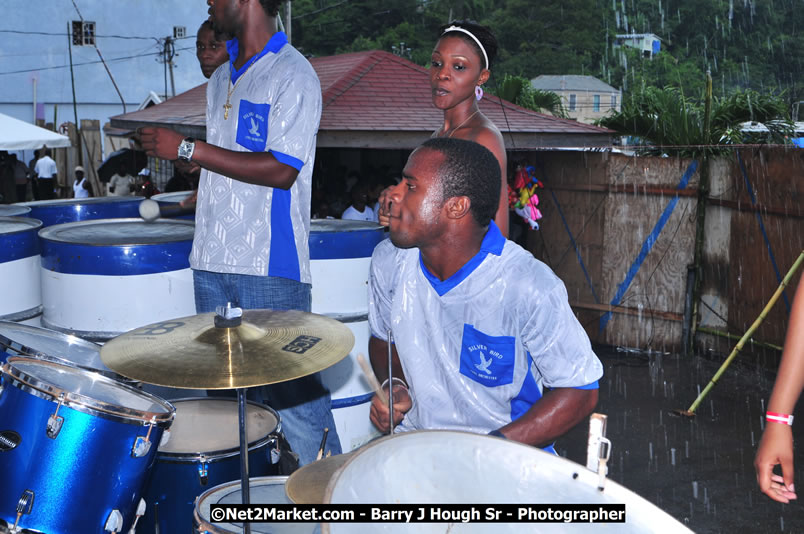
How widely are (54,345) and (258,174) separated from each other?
3.21 ft

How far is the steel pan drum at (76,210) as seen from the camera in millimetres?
4789

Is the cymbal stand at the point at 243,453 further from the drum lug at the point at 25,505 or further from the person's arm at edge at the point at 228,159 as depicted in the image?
the person's arm at edge at the point at 228,159

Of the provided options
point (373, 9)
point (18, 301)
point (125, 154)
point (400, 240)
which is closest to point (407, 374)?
point (400, 240)

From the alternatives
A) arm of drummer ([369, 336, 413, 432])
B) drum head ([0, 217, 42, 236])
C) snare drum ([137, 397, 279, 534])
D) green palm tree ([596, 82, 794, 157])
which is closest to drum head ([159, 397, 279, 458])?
snare drum ([137, 397, 279, 534])

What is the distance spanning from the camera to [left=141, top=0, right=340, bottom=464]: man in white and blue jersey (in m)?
2.98

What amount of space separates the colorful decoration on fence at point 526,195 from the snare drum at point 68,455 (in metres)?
6.51

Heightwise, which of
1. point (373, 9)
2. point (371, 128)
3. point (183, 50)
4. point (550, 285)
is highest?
point (373, 9)

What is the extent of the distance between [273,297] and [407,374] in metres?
0.93

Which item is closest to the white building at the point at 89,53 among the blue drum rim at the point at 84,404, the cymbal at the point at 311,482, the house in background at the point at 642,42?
the house in background at the point at 642,42

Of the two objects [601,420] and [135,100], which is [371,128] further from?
[135,100]

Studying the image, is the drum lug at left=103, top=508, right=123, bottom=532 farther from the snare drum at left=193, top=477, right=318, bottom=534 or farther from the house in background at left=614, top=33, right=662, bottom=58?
the house in background at left=614, top=33, right=662, bottom=58

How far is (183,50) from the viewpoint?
30609mm

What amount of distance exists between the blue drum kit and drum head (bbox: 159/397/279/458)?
0.15 metres

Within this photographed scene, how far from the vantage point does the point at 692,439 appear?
5.70 metres
